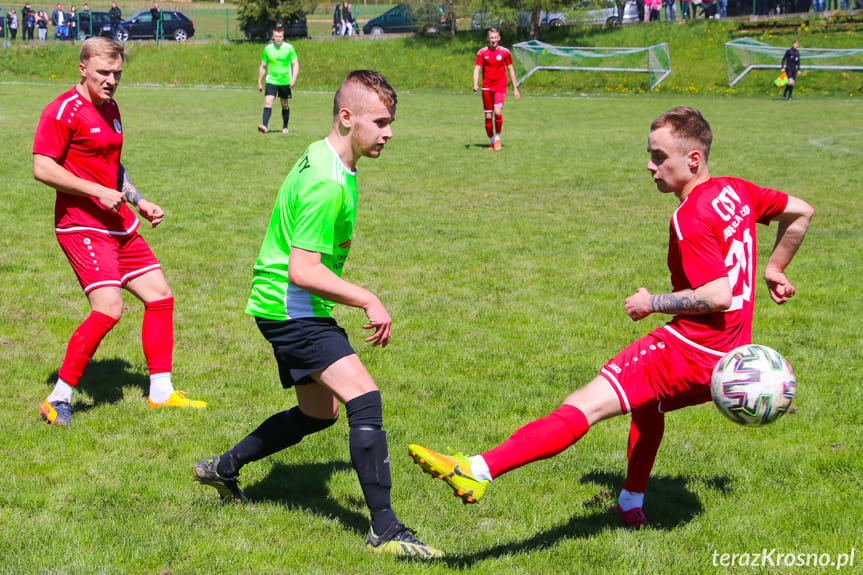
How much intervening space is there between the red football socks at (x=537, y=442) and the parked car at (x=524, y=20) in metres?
43.5

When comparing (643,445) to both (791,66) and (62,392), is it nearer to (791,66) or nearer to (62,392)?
(62,392)

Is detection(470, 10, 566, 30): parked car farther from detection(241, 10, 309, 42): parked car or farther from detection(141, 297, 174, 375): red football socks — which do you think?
detection(141, 297, 174, 375): red football socks

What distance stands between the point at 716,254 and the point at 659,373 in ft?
1.98

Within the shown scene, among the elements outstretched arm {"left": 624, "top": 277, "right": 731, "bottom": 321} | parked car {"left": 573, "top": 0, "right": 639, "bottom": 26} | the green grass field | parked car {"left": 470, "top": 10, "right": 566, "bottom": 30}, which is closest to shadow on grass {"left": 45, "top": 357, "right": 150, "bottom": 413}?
the green grass field

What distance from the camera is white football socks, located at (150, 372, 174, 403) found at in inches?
240

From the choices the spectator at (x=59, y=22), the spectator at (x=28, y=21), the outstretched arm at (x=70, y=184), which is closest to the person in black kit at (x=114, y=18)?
the spectator at (x=59, y=22)

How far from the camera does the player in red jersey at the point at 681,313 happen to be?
3.84 meters

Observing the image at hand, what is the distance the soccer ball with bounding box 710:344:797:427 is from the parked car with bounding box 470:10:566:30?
1703 inches

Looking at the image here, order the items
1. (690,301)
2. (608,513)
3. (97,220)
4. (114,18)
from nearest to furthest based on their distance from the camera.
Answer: (690,301)
(608,513)
(97,220)
(114,18)

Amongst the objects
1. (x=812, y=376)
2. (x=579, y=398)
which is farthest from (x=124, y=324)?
(x=812, y=376)

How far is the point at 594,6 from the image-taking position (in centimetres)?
4516

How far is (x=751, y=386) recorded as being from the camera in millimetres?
3918

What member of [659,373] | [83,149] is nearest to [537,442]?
[659,373]

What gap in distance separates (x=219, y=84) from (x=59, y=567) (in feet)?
133
